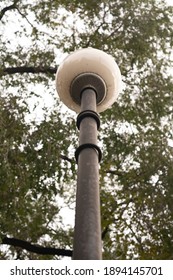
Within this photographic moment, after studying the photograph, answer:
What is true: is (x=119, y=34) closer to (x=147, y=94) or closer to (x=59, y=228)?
(x=147, y=94)

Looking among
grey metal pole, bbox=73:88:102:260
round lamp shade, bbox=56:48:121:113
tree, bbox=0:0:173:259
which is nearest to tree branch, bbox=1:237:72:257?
tree, bbox=0:0:173:259

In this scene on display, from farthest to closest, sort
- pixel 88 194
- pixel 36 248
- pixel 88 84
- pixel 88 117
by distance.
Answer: pixel 36 248, pixel 88 84, pixel 88 117, pixel 88 194

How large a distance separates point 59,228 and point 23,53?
4.50 metres

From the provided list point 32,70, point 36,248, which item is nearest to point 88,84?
point 36,248

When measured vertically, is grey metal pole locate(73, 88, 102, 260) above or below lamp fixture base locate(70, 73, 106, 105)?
below

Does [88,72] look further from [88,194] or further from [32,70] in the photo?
[32,70]

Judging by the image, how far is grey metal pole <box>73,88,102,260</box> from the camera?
7.48 ft

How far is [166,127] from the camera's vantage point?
9609 mm

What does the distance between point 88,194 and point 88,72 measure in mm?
1596

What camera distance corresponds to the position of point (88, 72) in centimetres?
383

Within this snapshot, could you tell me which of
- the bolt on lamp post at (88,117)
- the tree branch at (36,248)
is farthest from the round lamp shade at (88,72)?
the tree branch at (36,248)

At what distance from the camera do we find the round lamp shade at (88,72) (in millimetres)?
3840

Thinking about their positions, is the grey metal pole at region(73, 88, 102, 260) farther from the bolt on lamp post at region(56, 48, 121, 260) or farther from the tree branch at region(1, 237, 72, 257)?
the tree branch at region(1, 237, 72, 257)
